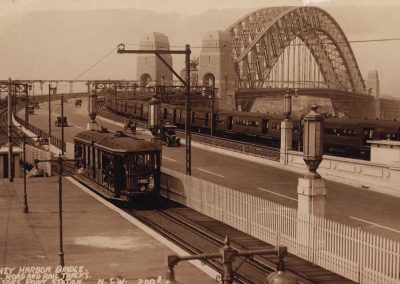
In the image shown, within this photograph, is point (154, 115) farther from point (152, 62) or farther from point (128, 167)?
point (152, 62)

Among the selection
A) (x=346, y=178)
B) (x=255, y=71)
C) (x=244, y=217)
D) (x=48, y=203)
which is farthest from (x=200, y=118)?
(x=255, y=71)

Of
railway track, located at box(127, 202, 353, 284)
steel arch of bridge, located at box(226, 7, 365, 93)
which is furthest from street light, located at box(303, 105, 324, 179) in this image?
steel arch of bridge, located at box(226, 7, 365, 93)

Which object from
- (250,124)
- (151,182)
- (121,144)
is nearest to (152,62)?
(250,124)

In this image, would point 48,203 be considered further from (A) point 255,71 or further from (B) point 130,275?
(A) point 255,71

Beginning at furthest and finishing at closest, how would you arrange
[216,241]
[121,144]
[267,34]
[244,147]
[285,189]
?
[267,34] → [244,147] → [285,189] → [121,144] → [216,241]

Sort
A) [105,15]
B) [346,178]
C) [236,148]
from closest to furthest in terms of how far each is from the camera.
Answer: [346,178] → [236,148] → [105,15]

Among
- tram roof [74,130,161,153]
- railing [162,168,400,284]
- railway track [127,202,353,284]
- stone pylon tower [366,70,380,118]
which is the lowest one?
railway track [127,202,353,284]

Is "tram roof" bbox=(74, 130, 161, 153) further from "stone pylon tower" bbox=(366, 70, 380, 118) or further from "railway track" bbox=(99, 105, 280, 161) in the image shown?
"stone pylon tower" bbox=(366, 70, 380, 118)
